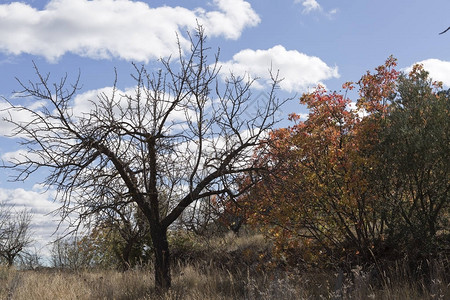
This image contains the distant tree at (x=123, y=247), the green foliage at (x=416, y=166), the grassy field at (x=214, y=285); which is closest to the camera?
the grassy field at (x=214, y=285)

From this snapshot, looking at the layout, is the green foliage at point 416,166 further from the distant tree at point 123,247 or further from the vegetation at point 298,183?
the distant tree at point 123,247

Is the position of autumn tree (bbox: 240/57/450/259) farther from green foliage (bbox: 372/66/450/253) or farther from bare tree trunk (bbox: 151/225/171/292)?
bare tree trunk (bbox: 151/225/171/292)

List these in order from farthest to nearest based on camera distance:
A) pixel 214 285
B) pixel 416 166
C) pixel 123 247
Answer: pixel 123 247, pixel 214 285, pixel 416 166

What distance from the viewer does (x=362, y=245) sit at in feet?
35.7

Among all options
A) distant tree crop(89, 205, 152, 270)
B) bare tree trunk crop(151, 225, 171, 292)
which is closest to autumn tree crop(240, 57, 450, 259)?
bare tree trunk crop(151, 225, 171, 292)

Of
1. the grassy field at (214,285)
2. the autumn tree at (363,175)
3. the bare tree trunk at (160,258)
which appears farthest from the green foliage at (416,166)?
the bare tree trunk at (160,258)

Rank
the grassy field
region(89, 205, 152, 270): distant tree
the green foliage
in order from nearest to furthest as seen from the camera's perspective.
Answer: the grassy field, the green foliage, region(89, 205, 152, 270): distant tree

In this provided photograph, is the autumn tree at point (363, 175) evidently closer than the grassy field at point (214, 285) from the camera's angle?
No

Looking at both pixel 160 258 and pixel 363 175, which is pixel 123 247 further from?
pixel 363 175

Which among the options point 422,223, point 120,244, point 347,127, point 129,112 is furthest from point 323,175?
point 120,244

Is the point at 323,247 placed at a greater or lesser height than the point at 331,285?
greater

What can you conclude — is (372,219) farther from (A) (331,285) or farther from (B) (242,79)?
(B) (242,79)

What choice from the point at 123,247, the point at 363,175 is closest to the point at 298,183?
the point at 363,175

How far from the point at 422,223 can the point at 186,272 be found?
5862 millimetres
